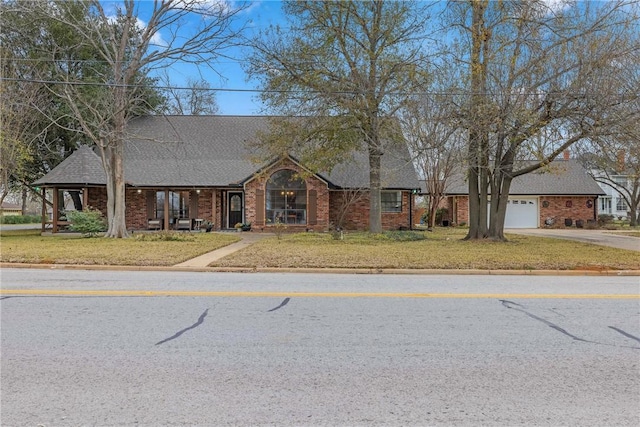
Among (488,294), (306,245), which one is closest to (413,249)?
(306,245)

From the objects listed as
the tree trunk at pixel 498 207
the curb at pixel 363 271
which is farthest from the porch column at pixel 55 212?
the tree trunk at pixel 498 207

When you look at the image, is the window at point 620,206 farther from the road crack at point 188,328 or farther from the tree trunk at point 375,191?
the road crack at point 188,328

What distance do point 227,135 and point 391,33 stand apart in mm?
14474

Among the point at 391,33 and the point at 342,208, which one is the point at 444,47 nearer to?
the point at 391,33

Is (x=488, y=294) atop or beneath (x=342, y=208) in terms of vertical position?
beneath

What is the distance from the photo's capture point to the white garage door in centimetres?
3306

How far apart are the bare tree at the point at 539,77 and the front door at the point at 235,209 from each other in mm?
14504

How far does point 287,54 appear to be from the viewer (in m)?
18.9

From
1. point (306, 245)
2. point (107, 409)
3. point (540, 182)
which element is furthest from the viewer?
point (540, 182)

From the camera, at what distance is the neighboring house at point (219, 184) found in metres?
24.9

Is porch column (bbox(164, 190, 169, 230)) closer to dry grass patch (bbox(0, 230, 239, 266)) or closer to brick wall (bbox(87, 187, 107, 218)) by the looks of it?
brick wall (bbox(87, 187, 107, 218))

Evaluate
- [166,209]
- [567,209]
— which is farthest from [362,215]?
[567,209]

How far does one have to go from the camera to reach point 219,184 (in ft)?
85.1

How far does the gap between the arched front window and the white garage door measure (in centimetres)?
1673
